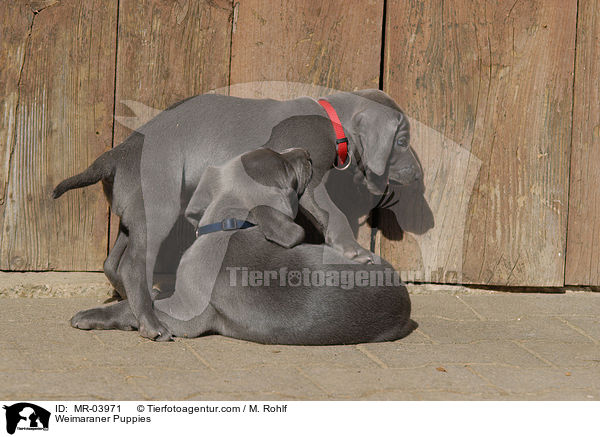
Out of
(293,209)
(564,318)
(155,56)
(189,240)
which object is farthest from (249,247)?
(564,318)

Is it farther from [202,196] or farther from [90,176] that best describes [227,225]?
[90,176]

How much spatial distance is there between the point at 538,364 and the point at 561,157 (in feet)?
5.83

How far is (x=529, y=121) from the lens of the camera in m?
5.41

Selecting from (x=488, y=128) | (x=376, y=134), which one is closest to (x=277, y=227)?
(x=376, y=134)

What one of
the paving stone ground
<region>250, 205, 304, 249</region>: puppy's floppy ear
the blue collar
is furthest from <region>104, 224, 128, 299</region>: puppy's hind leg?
<region>250, 205, 304, 249</region>: puppy's floppy ear

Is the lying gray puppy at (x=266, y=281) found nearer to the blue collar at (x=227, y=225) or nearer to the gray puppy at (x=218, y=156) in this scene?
the blue collar at (x=227, y=225)

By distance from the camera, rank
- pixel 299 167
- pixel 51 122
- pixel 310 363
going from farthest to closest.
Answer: pixel 51 122 → pixel 299 167 → pixel 310 363

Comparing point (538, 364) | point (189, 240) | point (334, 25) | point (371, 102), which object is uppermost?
point (334, 25)

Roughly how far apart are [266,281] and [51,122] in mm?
1799

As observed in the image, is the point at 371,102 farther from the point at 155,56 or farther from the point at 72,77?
the point at 72,77
